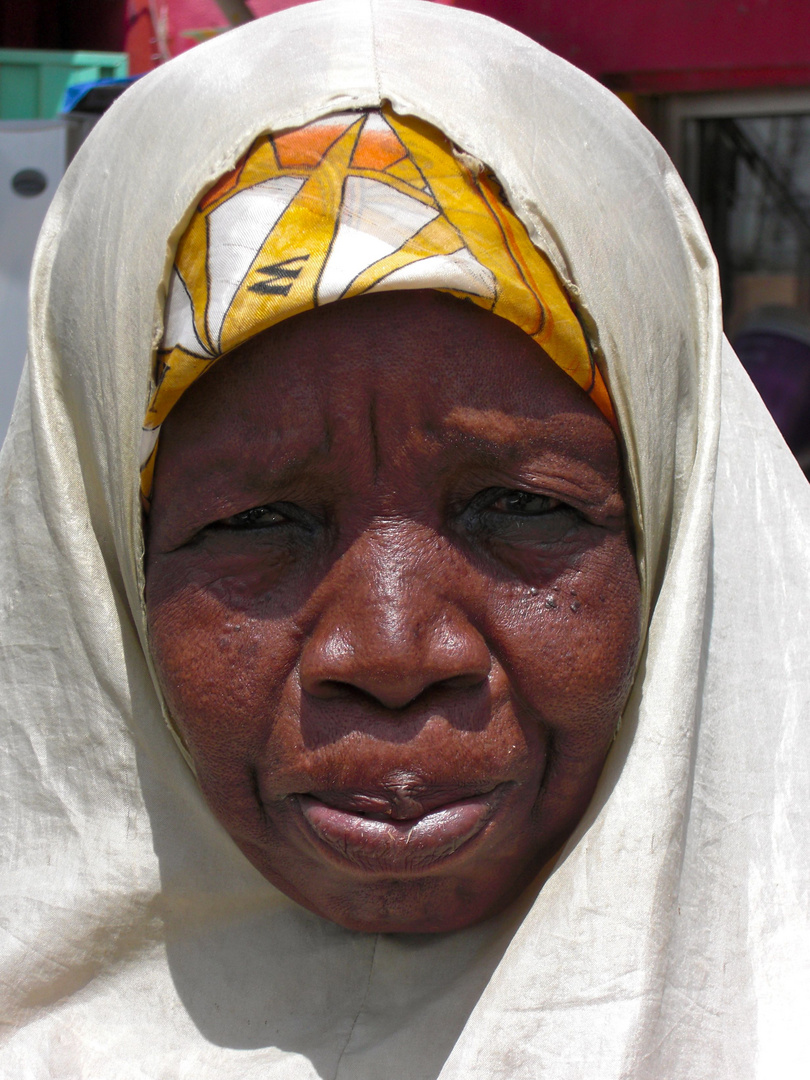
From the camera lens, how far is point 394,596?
46.8 inches

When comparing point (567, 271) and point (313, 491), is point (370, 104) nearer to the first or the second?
point (567, 271)

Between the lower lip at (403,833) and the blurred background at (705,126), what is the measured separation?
279cm

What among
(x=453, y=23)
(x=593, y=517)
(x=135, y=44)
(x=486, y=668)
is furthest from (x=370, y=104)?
(x=135, y=44)

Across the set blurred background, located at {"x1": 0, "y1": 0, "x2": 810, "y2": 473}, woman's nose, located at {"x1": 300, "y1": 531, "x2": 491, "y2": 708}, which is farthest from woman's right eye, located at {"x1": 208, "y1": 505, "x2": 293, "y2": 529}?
blurred background, located at {"x1": 0, "y1": 0, "x2": 810, "y2": 473}

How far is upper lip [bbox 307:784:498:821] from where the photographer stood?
1.19 m

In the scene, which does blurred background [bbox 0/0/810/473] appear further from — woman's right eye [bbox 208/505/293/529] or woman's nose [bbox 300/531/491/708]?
woman's nose [bbox 300/531/491/708]

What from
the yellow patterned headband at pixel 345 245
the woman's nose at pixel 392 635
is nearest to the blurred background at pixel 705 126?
the yellow patterned headband at pixel 345 245

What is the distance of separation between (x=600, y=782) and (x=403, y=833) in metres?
0.30

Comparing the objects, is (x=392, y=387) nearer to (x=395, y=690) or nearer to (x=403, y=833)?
(x=395, y=690)

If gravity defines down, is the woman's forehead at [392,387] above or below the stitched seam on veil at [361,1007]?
above

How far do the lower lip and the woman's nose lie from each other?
0.14 metres

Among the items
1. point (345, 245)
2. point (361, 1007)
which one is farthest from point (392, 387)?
point (361, 1007)

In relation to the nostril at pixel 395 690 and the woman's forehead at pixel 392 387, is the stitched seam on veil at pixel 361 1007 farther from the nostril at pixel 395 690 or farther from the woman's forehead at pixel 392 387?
the woman's forehead at pixel 392 387

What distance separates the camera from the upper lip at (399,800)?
47.0 inches
